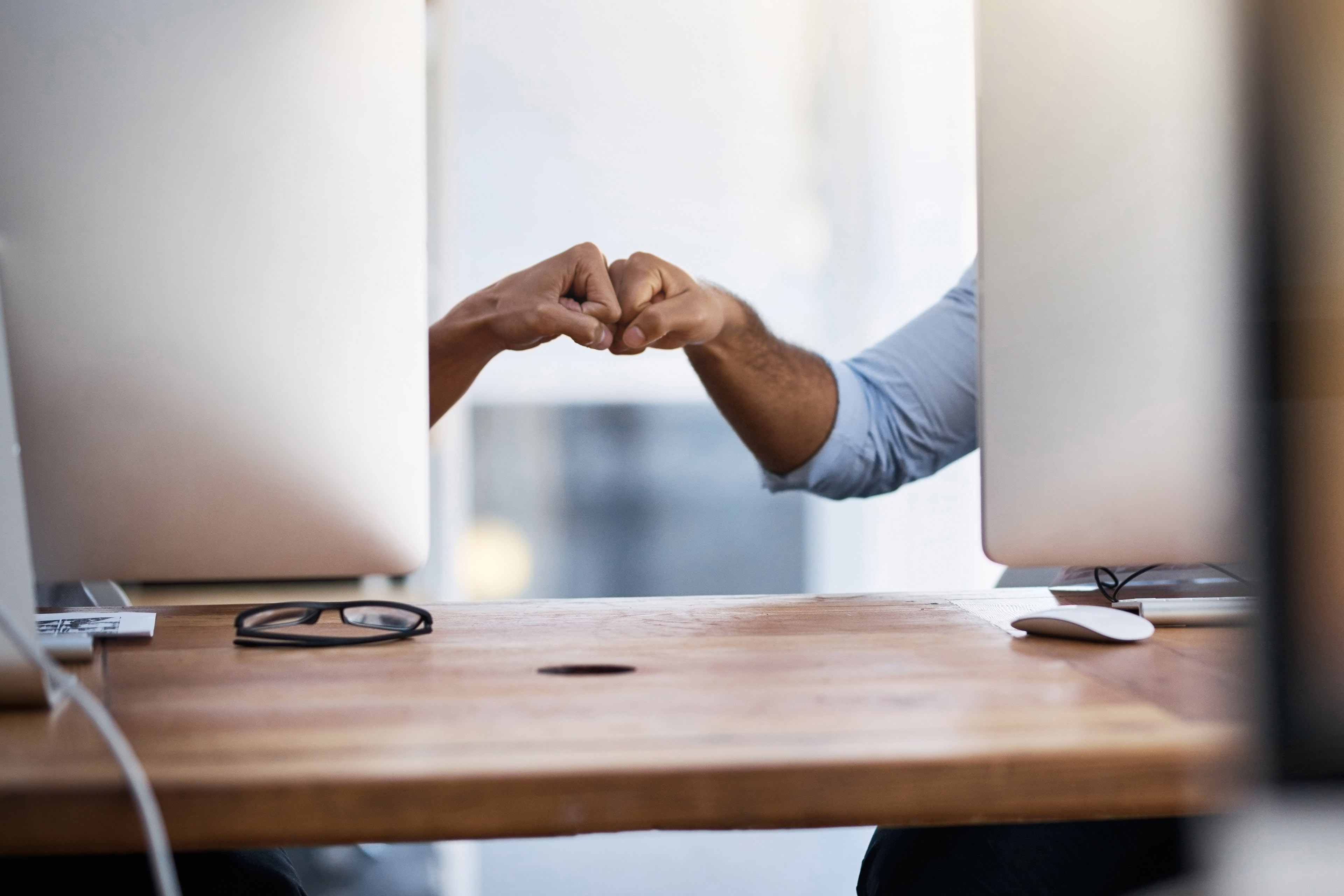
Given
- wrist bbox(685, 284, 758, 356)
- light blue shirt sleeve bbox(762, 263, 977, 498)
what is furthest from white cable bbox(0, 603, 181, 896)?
light blue shirt sleeve bbox(762, 263, 977, 498)

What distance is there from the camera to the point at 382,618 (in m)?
0.74

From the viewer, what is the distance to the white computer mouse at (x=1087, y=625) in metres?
0.67

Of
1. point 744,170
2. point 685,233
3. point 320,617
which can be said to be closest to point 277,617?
point 320,617

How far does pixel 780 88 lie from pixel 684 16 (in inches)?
15.2

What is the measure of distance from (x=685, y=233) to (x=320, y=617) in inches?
91.9

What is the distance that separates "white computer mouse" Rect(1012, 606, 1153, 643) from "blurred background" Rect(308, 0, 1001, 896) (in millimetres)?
2024

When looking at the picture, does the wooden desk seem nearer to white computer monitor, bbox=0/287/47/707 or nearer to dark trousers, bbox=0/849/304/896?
white computer monitor, bbox=0/287/47/707

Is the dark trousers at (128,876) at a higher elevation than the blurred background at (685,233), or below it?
below

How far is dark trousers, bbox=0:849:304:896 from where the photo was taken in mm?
640

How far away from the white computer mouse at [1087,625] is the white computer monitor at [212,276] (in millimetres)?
496

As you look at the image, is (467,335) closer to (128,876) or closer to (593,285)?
(593,285)

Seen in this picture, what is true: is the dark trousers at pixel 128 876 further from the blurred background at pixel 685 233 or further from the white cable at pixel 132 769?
the blurred background at pixel 685 233

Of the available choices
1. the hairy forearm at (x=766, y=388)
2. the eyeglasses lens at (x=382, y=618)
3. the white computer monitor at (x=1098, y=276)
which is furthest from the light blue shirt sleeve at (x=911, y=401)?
the eyeglasses lens at (x=382, y=618)

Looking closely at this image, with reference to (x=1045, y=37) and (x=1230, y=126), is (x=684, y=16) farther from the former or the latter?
(x=1230, y=126)
